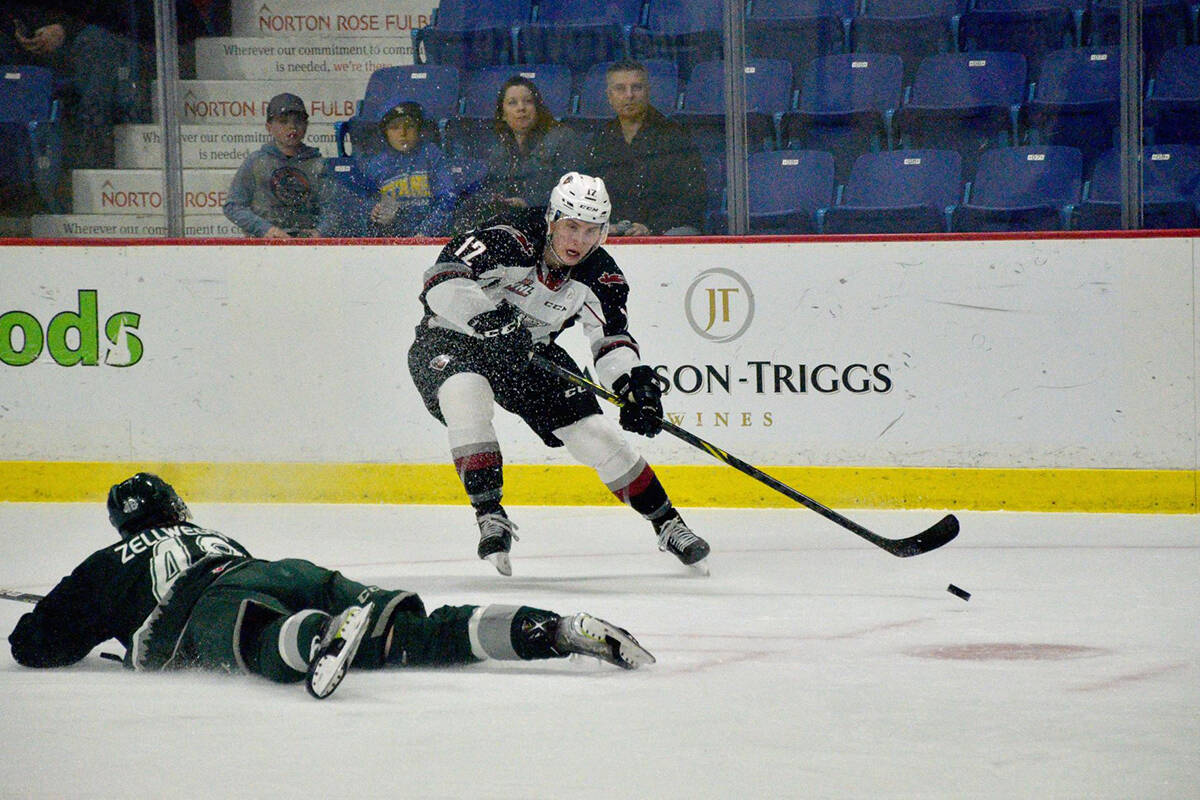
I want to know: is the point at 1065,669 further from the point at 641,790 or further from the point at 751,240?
the point at 751,240

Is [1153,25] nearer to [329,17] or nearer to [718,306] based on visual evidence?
[718,306]

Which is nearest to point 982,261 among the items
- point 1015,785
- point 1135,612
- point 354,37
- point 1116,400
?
point 1116,400

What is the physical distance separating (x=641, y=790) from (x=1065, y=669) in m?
1.16

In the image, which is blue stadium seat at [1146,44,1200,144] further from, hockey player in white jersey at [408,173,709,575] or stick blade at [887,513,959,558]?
hockey player in white jersey at [408,173,709,575]

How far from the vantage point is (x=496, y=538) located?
425 cm

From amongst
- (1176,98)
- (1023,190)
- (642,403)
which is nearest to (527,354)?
(642,403)

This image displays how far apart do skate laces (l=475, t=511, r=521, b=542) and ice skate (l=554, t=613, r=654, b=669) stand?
1.23 meters

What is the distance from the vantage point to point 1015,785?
93.8 inches

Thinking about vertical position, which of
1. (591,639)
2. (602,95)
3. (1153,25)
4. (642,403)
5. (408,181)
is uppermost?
(1153,25)

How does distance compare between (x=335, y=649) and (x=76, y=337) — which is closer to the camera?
(x=335, y=649)

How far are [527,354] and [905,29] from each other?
6.45 feet

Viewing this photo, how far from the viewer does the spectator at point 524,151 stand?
5707 millimetres

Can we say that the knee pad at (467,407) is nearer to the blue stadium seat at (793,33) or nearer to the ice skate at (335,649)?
the ice skate at (335,649)

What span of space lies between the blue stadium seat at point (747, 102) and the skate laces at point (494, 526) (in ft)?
6.10
